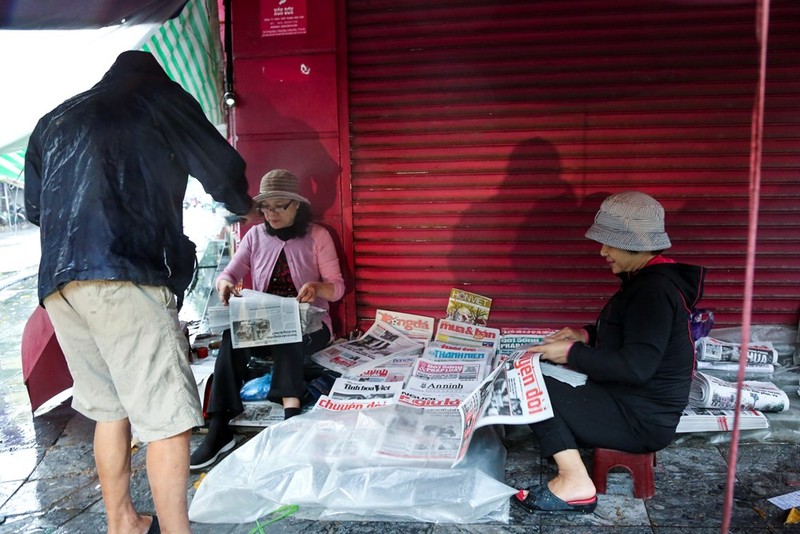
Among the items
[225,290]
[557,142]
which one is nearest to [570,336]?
[557,142]

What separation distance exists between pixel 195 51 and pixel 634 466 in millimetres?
3673

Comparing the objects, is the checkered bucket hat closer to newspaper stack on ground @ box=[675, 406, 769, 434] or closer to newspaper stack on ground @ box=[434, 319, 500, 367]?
newspaper stack on ground @ box=[675, 406, 769, 434]

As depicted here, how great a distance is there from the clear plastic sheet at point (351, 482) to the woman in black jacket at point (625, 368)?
0.78ft

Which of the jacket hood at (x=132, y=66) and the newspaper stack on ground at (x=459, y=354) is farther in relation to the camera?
the newspaper stack on ground at (x=459, y=354)

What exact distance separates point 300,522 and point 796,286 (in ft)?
11.0

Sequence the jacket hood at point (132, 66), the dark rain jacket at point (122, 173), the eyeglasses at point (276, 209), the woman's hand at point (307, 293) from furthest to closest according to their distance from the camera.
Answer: the eyeglasses at point (276, 209) → the woman's hand at point (307, 293) → the jacket hood at point (132, 66) → the dark rain jacket at point (122, 173)

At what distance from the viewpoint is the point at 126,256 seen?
197 centimetres

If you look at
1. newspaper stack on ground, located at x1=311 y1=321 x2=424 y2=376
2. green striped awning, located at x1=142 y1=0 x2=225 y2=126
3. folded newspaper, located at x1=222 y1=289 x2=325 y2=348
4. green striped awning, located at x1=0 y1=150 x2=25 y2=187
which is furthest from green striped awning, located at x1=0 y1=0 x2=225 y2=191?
newspaper stack on ground, located at x1=311 y1=321 x2=424 y2=376

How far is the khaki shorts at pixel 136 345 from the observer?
1.98 metres

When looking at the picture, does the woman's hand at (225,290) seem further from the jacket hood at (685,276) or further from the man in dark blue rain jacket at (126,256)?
the jacket hood at (685,276)

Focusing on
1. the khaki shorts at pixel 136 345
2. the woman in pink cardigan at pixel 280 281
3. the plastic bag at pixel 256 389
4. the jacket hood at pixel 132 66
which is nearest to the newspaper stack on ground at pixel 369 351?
the woman in pink cardigan at pixel 280 281

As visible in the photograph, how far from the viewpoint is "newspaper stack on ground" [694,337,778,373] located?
3.49 meters

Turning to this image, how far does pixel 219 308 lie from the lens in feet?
10.4

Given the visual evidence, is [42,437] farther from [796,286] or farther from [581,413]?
[796,286]
